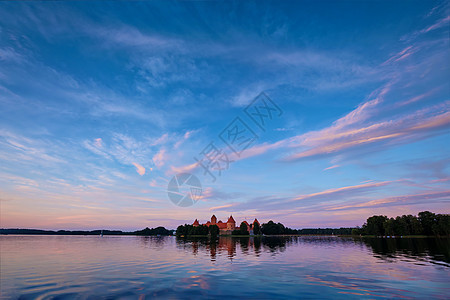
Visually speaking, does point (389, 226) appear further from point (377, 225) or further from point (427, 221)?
point (427, 221)

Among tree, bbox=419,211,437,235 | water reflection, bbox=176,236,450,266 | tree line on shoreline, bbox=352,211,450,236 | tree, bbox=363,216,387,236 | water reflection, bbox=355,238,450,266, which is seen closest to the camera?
water reflection, bbox=355,238,450,266

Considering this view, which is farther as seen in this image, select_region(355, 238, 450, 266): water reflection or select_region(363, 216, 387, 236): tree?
select_region(363, 216, 387, 236): tree

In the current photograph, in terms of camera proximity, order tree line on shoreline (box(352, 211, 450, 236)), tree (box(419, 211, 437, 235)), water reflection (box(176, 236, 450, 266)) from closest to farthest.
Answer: water reflection (box(176, 236, 450, 266)) → tree line on shoreline (box(352, 211, 450, 236)) → tree (box(419, 211, 437, 235))

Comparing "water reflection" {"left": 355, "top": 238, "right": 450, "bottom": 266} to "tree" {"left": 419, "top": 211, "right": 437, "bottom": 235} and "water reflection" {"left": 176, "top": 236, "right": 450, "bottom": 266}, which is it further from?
"tree" {"left": 419, "top": 211, "right": 437, "bottom": 235}

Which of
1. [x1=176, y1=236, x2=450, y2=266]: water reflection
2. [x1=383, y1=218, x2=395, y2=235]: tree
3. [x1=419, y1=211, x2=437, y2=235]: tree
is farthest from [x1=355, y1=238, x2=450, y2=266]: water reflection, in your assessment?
[x1=419, y1=211, x2=437, y2=235]: tree

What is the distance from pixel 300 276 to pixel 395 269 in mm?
13701

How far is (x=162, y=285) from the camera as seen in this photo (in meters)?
21.0

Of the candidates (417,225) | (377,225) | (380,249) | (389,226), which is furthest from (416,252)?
(377,225)

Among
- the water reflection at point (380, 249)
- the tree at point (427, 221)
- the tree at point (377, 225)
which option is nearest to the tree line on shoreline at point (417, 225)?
the tree at point (427, 221)

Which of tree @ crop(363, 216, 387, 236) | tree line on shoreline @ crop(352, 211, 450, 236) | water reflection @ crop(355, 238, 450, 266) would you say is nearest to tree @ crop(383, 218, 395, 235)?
tree line on shoreline @ crop(352, 211, 450, 236)

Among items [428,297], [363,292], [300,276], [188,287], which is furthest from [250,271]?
[428,297]

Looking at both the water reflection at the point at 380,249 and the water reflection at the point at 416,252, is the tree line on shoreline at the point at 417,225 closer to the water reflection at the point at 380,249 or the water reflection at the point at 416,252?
the water reflection at the point at 380,249

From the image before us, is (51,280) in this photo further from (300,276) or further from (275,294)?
(300,276)

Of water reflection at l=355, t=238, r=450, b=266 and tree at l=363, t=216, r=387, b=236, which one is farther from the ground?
tree at l=363, t=216, r=387, b=236
